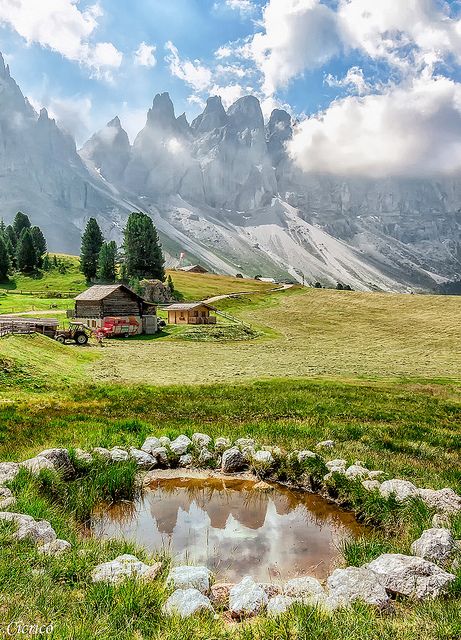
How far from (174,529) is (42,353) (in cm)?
2998

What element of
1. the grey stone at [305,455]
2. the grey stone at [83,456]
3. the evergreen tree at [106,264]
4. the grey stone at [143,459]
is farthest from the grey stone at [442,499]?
the evergreen tree at [106,264]

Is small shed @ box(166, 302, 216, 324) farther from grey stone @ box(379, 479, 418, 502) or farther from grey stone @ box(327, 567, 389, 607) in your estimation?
grey stone @ box(327, 567, 389, 607)

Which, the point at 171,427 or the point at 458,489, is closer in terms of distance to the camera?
the point at 458,489

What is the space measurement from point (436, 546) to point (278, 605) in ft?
10.6

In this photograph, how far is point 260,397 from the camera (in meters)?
26.0

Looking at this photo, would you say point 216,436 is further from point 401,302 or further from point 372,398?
point 401,302

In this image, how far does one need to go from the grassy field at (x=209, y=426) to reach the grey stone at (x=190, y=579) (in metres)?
0.28

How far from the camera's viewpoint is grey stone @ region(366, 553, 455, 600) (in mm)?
6734

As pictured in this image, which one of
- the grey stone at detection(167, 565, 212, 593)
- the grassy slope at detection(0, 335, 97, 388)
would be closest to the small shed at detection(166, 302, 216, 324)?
the grassy slope at detection(0, 335, 97, 388)

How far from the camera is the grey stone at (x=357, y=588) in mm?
6457

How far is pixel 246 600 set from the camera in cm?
659

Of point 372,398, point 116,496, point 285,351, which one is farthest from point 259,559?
point 285,351

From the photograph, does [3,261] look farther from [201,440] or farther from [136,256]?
[201,440]

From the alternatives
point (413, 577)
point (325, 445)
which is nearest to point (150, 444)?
point (325, 445)
